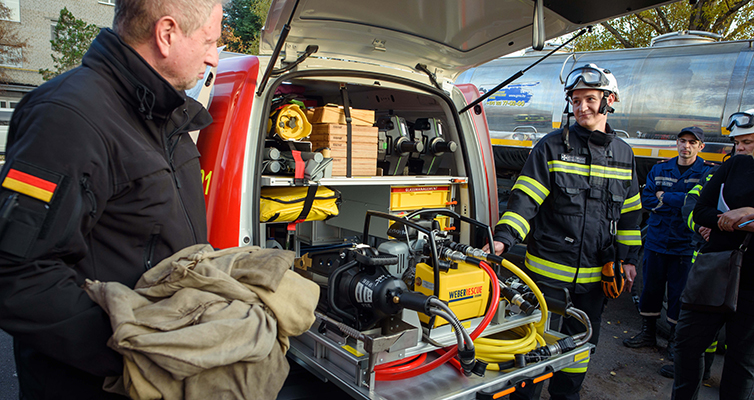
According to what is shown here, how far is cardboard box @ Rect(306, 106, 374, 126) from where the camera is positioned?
8.86 feet

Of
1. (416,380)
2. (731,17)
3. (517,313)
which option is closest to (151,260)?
(416,380)

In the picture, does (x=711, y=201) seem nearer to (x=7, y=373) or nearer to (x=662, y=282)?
(x=662, y=282)

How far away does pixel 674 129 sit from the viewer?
5410 millimetres

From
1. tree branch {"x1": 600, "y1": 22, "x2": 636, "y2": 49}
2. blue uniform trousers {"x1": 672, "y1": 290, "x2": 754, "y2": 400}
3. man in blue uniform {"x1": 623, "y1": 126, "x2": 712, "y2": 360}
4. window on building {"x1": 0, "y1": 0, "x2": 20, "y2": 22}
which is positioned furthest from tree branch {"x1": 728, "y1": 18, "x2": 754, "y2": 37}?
window on building {"x1": 0, "y1": 0, "x2": 20, "y2": 22}

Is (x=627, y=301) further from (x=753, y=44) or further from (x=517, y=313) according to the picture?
(x=517, y=313)

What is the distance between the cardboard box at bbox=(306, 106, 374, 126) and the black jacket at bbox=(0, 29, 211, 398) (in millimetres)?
1478

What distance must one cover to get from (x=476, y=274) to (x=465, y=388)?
528 mm

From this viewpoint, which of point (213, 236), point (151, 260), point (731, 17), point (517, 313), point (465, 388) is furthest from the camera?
point (731, 17)

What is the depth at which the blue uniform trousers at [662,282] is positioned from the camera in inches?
165

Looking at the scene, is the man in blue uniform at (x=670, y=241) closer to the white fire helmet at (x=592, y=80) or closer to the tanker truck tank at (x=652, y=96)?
the tanker truck tank at (x=652, y=96)

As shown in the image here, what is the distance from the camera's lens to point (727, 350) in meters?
2.58

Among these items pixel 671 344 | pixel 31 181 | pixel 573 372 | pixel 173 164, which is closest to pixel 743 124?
pixel 573 372

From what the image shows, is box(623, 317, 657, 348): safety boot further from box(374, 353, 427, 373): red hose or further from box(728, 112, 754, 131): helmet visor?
box(374, 353, 427, 373): red hose

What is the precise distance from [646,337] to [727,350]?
1711 millimetres
